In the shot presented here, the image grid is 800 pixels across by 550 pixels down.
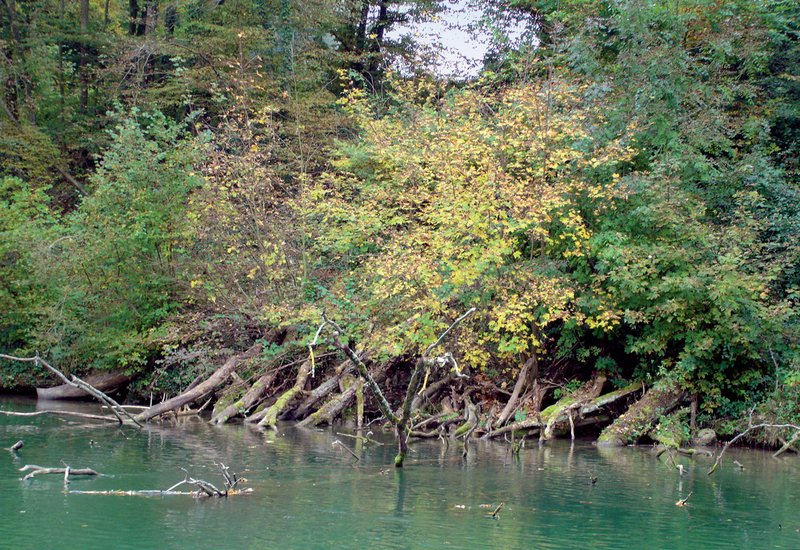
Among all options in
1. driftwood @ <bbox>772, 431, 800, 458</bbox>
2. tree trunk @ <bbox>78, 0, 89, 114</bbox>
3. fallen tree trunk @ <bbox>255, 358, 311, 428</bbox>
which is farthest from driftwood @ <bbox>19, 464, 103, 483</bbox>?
tree trunk @ <bbox>78, 0, 89, 114</bbox>

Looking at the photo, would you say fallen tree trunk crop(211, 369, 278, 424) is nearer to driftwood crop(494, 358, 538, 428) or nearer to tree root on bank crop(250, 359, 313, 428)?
tree root on bank crop(250, 359, 313, 428)

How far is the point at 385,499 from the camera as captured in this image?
12227mm

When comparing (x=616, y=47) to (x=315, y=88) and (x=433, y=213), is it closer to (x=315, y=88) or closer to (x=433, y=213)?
(x=433, y=213)

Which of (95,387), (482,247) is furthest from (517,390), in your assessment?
(95,387)

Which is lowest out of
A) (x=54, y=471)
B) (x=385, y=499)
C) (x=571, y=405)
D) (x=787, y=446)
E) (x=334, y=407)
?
(x=385, y=499)

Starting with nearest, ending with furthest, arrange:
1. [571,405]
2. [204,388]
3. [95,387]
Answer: [571,405]
[204,388]
[95,387]

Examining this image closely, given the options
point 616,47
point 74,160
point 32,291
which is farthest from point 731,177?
point 74,160

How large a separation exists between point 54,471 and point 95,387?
12936mm

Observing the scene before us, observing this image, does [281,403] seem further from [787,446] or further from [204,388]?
[787,446]

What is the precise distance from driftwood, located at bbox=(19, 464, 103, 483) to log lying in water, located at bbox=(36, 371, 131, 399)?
12045 millimetres

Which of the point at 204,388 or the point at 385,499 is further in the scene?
the point at 204,388

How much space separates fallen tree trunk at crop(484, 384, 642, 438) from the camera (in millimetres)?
19250

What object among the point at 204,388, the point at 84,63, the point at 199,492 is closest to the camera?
the point at 199,492

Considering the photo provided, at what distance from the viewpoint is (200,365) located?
2339 cm
